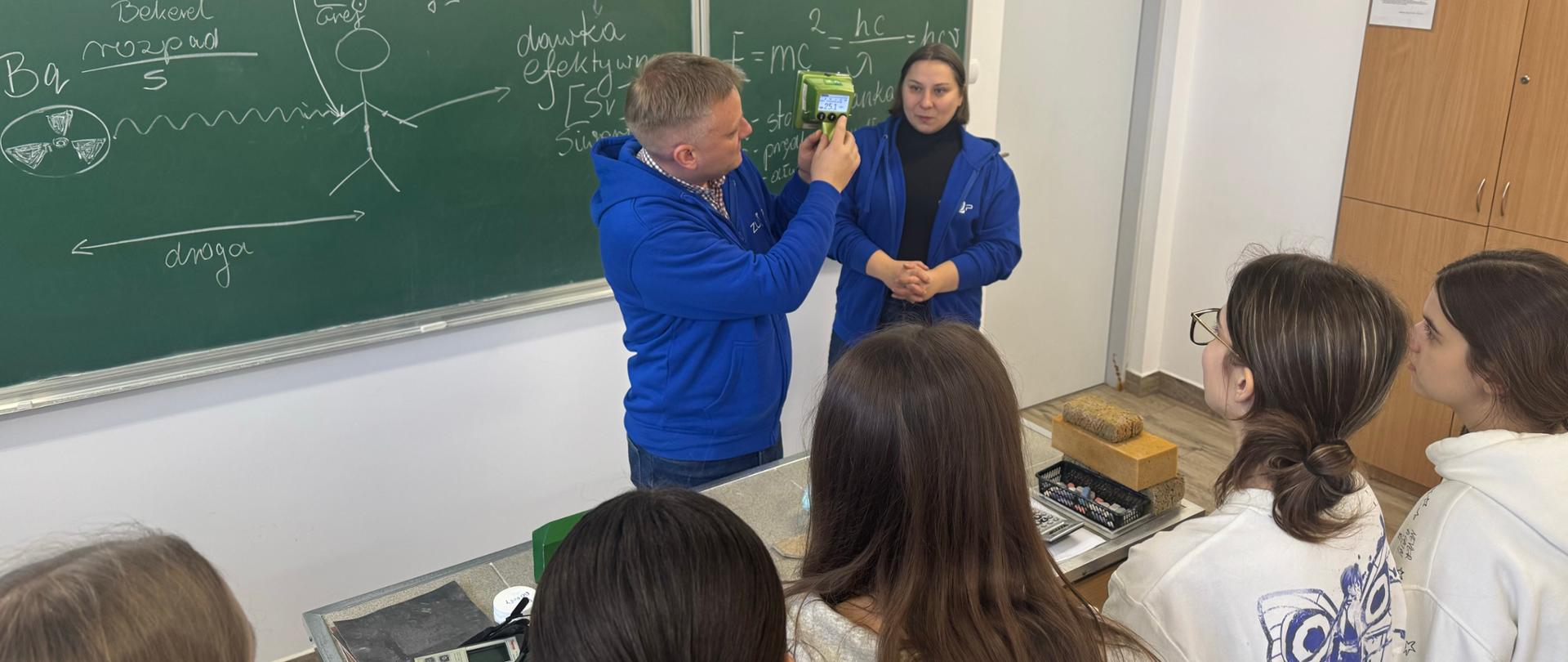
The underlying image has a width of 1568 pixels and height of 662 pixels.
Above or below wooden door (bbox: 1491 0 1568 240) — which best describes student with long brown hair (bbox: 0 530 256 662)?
below

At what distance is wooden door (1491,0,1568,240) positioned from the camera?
2924mm

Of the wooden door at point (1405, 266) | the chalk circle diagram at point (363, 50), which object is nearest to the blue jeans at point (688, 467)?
the chalk circle diagram at point (363, 50)

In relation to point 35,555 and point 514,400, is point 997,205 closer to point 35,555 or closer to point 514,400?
point 514,400

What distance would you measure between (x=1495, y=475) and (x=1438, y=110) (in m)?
2.16

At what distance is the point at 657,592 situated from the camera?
85 centimetres

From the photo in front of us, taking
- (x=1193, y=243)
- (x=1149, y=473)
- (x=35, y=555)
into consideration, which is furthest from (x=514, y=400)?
(x=1193, y=243)

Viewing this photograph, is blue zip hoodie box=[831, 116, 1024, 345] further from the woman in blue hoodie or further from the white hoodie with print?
the white hoodie with print

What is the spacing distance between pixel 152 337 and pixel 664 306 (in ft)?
3.58

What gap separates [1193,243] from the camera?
164 inches

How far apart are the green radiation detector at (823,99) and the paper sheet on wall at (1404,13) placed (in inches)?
76.9

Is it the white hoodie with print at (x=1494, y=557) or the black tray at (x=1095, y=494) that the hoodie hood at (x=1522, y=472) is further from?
the black tray at (x=1095, y=494)

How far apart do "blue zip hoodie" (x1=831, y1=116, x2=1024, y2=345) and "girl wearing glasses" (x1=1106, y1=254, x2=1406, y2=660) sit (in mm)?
1288

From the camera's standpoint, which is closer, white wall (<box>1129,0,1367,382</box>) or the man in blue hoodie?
the man in blue hoodie

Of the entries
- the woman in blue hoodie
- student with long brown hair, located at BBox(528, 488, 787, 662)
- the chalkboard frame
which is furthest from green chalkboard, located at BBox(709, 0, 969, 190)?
student with long brown hair, located at BBox(528, 488, 787, 662)
